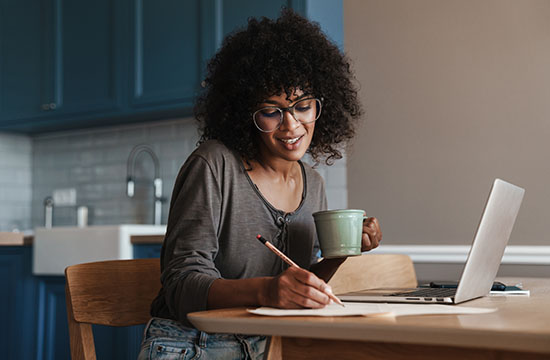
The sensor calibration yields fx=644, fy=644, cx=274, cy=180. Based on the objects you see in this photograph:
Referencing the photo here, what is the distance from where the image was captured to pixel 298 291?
0.96m

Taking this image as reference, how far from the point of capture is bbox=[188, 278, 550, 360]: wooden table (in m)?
0.73

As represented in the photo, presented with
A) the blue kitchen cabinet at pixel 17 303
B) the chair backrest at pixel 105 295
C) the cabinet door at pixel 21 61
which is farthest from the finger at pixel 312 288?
the cabinet door at pixel 21 61

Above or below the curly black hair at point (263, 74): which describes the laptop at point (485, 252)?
below

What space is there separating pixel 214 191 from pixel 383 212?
5.74 ft

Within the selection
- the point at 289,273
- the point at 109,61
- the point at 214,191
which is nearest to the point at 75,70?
the point at 109,61

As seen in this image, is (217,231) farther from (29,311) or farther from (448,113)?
(29,311)

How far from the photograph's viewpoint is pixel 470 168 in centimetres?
283

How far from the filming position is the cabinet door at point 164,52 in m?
3.52

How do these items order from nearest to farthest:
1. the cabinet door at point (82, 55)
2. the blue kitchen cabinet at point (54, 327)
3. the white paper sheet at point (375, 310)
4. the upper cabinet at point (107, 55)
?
the white paper sheet at point (375, 310) < the blue kitchen cabinet at point (54, 327) < the upper cabinet at point (107, 55) < the cabinet door at point (82, 55)

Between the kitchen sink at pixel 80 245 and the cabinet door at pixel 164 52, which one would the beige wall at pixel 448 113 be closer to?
the cabinet door at pixel 164 52

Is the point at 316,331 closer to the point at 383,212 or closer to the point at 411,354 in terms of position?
the point at 411,354

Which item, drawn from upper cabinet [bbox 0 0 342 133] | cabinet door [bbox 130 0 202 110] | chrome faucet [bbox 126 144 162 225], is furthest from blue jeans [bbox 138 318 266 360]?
chrome faucet [bbox 126 144 162 225]

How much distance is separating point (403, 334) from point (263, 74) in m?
0.90

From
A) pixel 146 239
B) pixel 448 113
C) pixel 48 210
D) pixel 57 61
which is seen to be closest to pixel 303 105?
pixel 448 113
